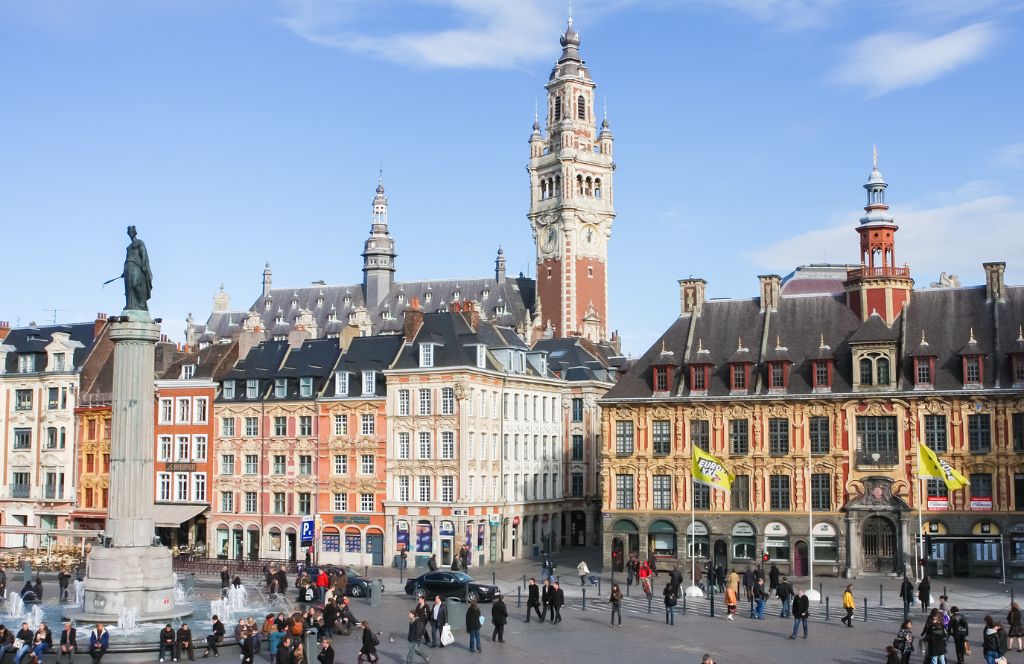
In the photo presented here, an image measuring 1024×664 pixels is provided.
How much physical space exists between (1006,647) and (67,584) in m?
36.0

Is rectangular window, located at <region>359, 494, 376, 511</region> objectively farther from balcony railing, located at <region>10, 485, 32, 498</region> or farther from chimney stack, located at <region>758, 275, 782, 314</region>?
balcony railing, located at <region>10, 485, 32, 498</region>

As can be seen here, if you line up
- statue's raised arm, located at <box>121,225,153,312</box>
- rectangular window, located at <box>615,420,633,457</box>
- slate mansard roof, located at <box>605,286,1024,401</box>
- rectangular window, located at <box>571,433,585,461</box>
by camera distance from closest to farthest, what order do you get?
statue's raised arm, located at <box>121,225,153,312</box> < slate mansard roof, located at <box>605,286,1024,401</box> < rectangular window, located at <box>615,420,633,457</box> < rectangular window, located at <box>571,433,585,461</box>

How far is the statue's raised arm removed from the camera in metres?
41.4

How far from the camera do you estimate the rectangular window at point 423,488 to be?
6869cm

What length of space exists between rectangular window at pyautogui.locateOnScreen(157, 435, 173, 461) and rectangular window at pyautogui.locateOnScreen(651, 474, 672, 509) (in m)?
32.4

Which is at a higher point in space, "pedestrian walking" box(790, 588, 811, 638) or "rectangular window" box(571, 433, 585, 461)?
"rectangular window" box(571, 433, 585, 461)

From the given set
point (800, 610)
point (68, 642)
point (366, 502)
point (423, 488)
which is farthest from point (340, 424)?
point (68, 642)

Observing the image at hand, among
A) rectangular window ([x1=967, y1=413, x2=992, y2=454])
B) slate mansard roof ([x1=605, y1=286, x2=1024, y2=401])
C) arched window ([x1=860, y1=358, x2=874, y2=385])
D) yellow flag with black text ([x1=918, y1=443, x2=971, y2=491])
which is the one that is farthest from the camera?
arched window ([x1=860, y1=358, x2=874, y2=385])

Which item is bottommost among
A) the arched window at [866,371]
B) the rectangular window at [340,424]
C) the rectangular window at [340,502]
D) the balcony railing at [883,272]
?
the rectangular window at [340,502]

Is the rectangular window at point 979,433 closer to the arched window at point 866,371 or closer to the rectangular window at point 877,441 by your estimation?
the rectangular window at point 877,441

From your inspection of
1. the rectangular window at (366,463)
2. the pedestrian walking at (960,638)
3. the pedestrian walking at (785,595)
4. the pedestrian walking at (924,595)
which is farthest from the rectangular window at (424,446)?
the pedestrian walking at (960,638)

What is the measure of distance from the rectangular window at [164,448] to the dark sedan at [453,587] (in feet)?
106

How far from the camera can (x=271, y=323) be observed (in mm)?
128750

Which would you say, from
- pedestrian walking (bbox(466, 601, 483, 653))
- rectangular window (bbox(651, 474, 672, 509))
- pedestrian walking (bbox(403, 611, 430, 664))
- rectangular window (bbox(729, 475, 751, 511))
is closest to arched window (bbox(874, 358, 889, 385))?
rectangular window (bbox(729, 475, 751, 511))
